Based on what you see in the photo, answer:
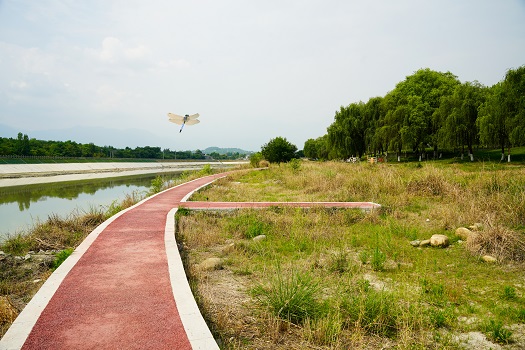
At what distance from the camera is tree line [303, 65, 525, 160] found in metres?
27.1

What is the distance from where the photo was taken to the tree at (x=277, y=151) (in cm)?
4431

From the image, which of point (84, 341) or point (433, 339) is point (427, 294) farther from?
point (84, 341)

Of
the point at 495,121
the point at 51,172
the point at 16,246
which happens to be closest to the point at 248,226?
the point at 16,246

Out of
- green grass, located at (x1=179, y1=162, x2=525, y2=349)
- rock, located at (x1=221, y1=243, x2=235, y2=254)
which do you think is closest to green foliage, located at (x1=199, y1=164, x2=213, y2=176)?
green grass, located at (x1=179, y1=162, x2=525, y2=349)

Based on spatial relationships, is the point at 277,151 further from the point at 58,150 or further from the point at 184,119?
the point at 58,150

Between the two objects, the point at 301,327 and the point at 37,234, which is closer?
the point at 301,327

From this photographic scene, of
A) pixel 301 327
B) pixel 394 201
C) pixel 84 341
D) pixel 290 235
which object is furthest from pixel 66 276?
pixel 394 201

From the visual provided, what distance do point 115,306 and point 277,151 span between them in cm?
4042

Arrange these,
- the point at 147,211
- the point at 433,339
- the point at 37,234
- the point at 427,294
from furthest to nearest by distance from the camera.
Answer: the point at 147,211 → the point at 37,234 → the point at 427,294 → the point at 433,339

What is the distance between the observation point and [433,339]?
390 cm

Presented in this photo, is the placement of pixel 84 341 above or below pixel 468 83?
below

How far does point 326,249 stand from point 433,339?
3682 millimetres

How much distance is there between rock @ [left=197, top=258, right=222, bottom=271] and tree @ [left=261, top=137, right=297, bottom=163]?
37988mm

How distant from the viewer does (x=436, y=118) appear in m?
36.2
